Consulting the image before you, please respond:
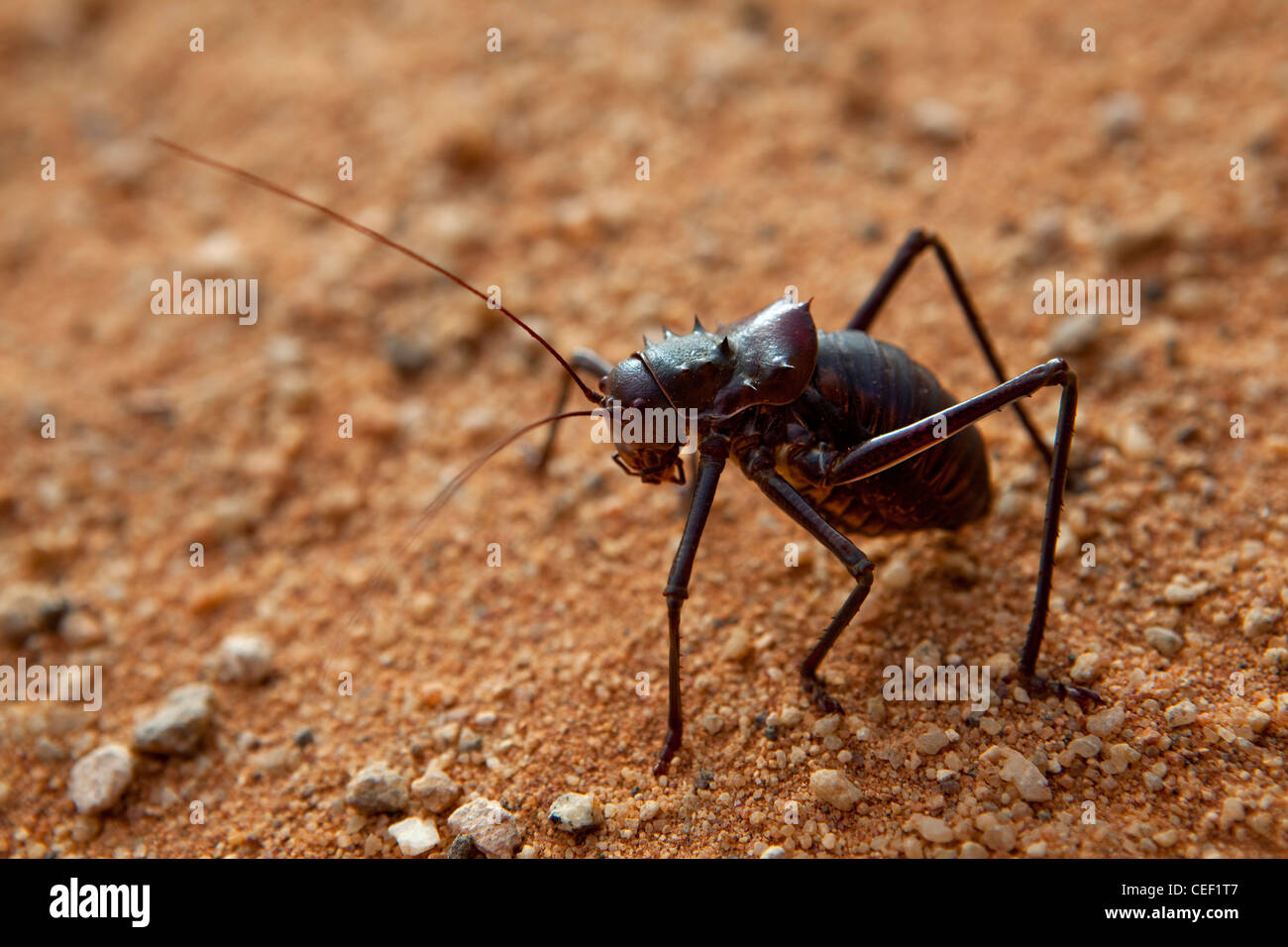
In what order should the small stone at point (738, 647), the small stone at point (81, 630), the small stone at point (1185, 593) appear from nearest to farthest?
the small stone at point (1185, 593)
the small stone at point (738, 647)
the small stone at point (81, 630)

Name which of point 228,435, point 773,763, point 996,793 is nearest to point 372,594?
point 228,435

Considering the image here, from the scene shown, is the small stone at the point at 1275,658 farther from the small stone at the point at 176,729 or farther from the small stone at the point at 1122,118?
the small stone at the point at 176,729

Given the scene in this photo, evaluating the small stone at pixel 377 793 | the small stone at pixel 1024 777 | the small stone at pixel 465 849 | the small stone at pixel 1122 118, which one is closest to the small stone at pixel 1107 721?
the small stone at pixel 1024 777

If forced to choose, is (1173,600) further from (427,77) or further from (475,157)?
(427,77)

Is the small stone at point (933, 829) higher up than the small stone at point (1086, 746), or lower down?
lower down

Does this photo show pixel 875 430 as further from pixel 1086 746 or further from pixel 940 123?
pixel 940 123

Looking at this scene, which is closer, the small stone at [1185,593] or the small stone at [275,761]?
the small stone at [1185,593]
